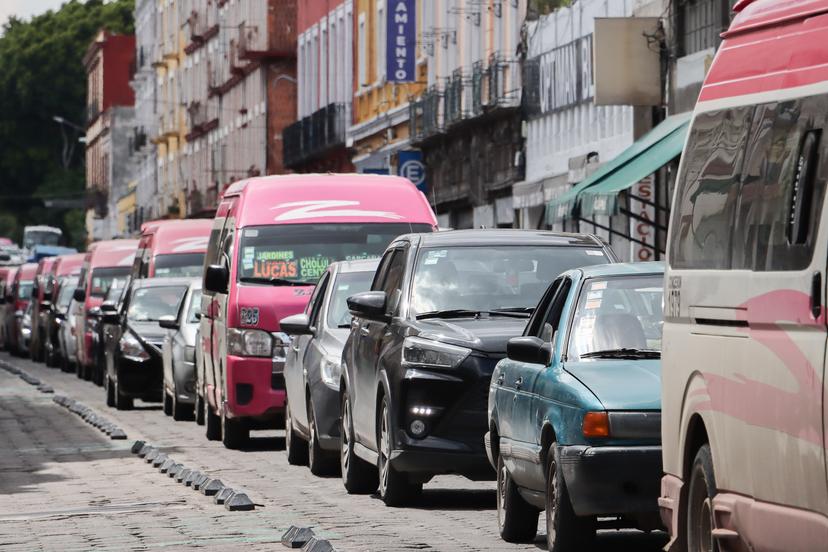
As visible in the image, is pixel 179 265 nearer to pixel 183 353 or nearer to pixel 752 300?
pixel 183 353

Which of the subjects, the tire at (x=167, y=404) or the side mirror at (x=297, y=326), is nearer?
the side mirror at (x=297, y=326)

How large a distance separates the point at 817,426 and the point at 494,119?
111 ft

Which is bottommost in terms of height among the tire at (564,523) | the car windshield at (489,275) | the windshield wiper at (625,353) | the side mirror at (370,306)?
the tire at (564,523)

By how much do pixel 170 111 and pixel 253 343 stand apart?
7575 centimetres

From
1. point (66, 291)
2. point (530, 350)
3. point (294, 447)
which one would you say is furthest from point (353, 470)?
point (66, 291)

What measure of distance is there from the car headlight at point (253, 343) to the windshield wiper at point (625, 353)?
9106 millimetres

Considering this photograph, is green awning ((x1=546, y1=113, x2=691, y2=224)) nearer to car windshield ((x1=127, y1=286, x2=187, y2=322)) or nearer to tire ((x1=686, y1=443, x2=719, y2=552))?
car windshield ((x1=127, y1=286, x2=187, y2=322))

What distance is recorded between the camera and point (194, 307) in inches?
1061

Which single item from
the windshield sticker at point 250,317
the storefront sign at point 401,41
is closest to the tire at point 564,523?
the windshield sticker at point 250,317

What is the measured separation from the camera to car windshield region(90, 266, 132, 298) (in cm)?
4116

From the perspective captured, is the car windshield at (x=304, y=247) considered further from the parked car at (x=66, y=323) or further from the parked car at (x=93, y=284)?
the parked car at (x=66, y=323)

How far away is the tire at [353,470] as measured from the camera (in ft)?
52.1

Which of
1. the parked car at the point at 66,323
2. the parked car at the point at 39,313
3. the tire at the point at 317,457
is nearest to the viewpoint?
the tire at the point at 317,457

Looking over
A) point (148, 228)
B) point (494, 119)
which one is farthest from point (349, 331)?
point (494, 119)
